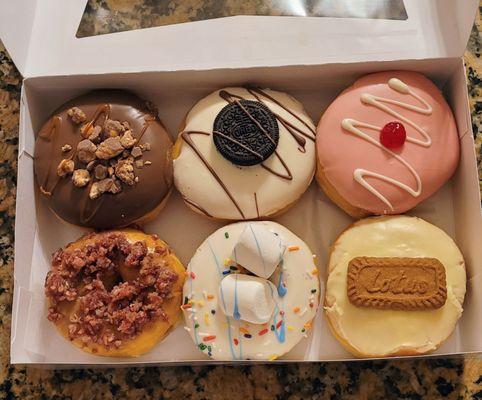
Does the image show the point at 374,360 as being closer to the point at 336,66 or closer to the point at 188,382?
the point at 188,382

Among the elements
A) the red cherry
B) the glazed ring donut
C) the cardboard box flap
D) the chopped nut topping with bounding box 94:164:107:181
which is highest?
the cardboard box flap

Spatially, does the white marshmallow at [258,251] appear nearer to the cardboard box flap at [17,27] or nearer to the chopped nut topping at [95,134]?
the chopped nut topping at [95,134]

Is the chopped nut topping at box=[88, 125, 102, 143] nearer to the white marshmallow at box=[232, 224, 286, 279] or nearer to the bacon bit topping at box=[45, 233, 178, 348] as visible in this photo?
the bacon bit topping at box=[45, 233, 178, 348]

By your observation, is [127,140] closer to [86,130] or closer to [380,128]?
[86,130]

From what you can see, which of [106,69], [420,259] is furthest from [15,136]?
[420,259]

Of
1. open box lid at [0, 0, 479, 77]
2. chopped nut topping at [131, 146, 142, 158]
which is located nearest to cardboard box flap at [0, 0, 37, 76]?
open box lid at [0, 0, 479, 77]

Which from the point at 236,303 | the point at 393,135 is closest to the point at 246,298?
the point at 236,303
